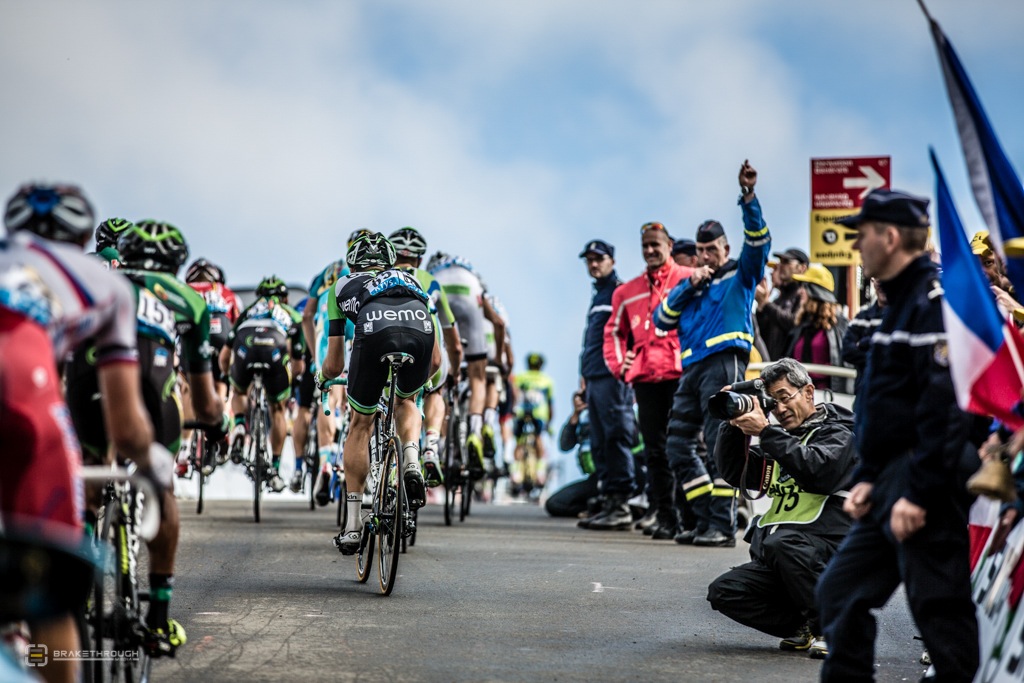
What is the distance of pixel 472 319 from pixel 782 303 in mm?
3191

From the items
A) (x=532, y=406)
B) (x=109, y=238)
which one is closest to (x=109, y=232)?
(x=109, y=238)

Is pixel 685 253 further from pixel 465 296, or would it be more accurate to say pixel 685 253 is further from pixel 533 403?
pixel 533 403

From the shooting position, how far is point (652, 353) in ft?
46.8

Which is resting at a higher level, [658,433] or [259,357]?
[259,357]

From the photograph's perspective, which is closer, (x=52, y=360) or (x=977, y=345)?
(x=52, y=360)

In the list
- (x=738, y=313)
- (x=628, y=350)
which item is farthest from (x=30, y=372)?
(x=628, y=350)

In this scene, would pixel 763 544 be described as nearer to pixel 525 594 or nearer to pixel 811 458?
pixel 811 458

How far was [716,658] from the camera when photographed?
7.86 meters

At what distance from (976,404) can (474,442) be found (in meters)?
Answer: 11.0

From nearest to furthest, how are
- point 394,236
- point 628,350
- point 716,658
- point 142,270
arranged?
point 142,270, point 716,658, point 394,236, point 628,350

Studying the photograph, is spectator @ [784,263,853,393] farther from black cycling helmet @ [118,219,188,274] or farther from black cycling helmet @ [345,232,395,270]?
black cycling helmet @ [118,219,188,274]

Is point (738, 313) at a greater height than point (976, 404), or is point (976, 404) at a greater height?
point (738, 313)

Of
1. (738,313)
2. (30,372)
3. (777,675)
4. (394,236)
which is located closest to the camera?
(30,372)

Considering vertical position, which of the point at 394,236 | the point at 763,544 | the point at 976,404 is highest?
the point at 394,236
